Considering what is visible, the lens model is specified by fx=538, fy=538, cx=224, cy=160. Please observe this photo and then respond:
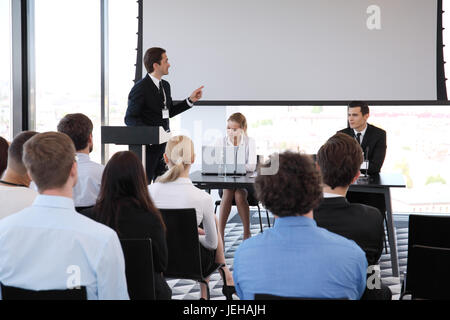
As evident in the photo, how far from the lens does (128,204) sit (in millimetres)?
2439

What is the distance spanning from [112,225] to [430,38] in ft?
15.8

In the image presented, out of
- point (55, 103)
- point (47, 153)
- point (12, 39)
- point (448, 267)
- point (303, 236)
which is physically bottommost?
point (448, 267)

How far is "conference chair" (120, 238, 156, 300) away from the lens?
2.10m

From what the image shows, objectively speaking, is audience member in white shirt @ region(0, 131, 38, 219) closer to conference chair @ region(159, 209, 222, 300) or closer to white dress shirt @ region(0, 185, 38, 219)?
white dress shirt @ region(0, 185, 38, 219)

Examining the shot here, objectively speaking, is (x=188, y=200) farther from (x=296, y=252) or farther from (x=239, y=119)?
(x=239, y=119)

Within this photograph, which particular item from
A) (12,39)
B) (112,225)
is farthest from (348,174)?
(12,39)

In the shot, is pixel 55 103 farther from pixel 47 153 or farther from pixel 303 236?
pixel 303 236

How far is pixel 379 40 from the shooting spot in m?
6.08

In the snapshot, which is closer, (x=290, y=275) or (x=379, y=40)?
(x=290, y=275)

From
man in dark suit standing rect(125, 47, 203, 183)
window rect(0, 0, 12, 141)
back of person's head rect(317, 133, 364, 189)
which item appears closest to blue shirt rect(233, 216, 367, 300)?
back of person's head rect(317, 133, 364, 189)

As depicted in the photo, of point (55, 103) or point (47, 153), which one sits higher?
point (55, 103)

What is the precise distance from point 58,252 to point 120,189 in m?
0.78

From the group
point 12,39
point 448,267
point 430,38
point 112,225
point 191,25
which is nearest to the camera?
point 448,267

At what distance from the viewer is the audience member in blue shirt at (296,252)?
159 cm
